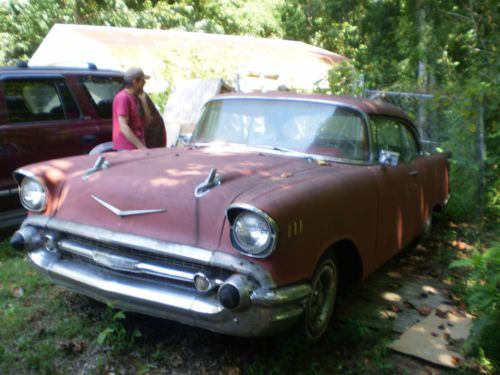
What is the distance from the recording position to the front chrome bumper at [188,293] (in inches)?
113

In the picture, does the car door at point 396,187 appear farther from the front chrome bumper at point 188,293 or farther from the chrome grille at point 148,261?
the chrome grille at point 148,261

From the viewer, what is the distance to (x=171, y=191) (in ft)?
10.7

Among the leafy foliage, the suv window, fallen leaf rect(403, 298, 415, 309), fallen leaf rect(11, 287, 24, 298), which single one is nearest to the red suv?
fallen leaf rect(11, 287, 24, 298)

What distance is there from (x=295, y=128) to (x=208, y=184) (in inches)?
53.4

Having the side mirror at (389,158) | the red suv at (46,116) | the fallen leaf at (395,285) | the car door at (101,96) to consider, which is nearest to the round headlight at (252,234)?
the side mirror at (389,158)

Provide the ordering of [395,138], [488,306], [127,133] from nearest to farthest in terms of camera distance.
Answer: [488,306], [395,138], [127,133]

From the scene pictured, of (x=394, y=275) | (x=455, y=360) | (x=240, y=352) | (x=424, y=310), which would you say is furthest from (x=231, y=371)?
(x=394, y=275)

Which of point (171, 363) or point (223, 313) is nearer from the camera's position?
point (223, 313)

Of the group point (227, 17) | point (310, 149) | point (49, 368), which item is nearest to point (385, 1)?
point (310, 149)

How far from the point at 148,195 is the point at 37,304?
153 cm

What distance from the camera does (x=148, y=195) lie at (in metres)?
3.27

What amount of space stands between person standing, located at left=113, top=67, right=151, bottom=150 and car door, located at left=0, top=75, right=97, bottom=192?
2.40 feet

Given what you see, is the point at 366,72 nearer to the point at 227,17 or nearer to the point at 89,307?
the point at 89,307

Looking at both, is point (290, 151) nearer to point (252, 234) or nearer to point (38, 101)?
point (252, 234)
